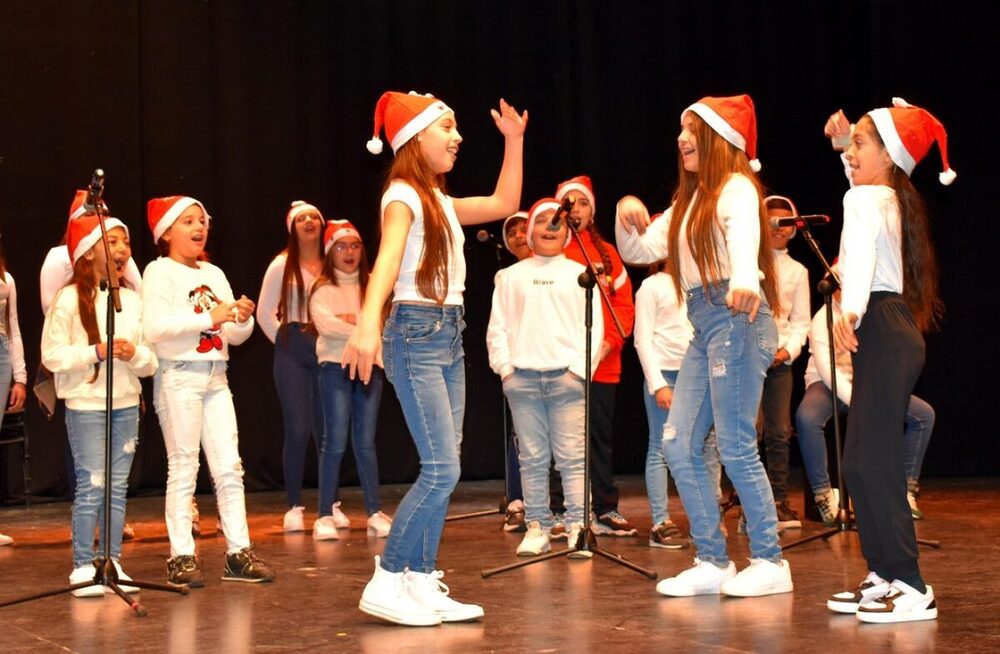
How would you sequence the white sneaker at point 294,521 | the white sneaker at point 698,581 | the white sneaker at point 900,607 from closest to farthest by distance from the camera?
the white sneaker at point 900,607, the white sneaker at point 698,581, the white sneaker at point 294,521

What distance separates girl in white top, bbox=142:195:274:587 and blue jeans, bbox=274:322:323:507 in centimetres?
160

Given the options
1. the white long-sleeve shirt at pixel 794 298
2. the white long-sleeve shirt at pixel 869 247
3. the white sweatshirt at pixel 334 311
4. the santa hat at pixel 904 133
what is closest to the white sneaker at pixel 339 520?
the white sweatshirt at pixel 334 311

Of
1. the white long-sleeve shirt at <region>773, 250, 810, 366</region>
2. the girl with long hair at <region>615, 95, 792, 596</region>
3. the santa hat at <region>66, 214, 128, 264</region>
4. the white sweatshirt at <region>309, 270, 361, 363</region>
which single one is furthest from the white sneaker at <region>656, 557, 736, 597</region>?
the santa hat at <region>66, 214, 128, 264</region>

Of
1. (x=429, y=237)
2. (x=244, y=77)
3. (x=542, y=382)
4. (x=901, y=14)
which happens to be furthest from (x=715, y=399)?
(x=901, y=14)

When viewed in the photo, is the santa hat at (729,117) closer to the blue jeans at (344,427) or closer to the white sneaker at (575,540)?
the white sneaker at (575,540)

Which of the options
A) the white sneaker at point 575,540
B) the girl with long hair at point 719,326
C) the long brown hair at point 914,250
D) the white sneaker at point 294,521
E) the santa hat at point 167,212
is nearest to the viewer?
the long brown hair at point 914,250

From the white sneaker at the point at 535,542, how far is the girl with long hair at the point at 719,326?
114 cm

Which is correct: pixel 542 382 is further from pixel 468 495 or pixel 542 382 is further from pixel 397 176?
pixel 468 495

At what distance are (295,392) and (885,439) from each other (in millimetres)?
3469

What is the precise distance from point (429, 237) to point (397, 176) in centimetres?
26

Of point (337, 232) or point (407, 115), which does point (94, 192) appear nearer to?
point (407, 115)

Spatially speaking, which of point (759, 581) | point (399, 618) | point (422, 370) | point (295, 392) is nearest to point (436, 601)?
point (399, 618)

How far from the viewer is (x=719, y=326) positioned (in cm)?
420

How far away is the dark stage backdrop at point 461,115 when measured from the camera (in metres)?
7.80
